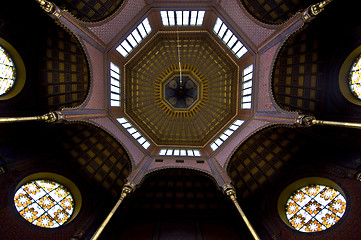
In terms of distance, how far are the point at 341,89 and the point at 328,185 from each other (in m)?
8.42

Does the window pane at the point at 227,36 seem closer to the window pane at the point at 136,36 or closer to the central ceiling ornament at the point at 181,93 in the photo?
the central ceiling ornament at the point at 181,93

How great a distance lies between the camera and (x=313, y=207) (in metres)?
18.5

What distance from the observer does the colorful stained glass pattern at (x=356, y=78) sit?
57.0 ft

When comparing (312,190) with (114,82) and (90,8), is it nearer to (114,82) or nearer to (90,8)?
(114,82)

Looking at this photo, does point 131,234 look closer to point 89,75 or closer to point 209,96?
point 89,75

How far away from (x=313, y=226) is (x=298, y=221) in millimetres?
1175

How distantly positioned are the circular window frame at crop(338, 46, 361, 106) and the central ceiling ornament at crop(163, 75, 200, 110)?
16.0 metres

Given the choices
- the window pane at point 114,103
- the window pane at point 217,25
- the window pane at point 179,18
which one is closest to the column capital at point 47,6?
the window pane at point 114,103

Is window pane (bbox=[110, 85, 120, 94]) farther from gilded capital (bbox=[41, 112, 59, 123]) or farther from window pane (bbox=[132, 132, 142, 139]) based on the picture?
gilded capital (bbox=[41, 112, 59, 123])

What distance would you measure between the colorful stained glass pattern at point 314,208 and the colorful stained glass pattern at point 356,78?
8504 millimetres

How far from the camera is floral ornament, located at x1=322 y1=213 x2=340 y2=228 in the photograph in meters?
17.0

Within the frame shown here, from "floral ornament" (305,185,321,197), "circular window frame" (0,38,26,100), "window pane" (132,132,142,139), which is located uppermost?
"window pane" (132,132,142,139)

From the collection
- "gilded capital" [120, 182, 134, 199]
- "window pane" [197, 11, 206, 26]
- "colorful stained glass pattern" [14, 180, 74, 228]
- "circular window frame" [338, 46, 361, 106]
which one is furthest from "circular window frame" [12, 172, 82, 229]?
"circular window frame" [338, 46, 361, 106]

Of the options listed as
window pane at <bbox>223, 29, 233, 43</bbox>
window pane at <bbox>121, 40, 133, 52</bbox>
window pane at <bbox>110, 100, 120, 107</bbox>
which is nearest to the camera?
window pane at <bbox>223, 29, 233, 43</bbox>
